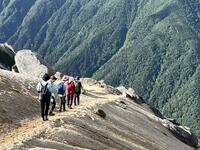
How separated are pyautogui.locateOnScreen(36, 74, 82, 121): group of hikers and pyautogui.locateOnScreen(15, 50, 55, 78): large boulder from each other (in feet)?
92.4

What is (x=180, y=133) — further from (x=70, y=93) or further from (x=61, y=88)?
(x=61, y=88)

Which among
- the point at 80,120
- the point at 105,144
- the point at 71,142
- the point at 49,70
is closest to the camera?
the point at 71,142

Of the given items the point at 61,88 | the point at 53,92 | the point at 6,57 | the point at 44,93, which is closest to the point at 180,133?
the point at 61,88

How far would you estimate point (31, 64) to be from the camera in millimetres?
89312

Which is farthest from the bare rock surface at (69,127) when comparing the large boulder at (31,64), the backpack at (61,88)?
the large boulder at (31,64)

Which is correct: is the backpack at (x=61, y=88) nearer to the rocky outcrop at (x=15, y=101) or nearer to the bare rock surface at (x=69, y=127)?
the bare rock surface at (x=69, y=127)

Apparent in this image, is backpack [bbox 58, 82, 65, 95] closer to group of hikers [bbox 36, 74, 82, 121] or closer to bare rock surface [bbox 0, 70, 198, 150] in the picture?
group of hikers [bbox 36, 74, 82, 121]

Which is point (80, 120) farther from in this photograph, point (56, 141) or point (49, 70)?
point (49, 70)

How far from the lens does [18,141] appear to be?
3119cm

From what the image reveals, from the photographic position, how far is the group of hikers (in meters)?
38.6

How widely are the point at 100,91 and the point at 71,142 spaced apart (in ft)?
150

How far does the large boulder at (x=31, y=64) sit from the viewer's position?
85562 mm

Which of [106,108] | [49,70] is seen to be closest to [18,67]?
[49,70]

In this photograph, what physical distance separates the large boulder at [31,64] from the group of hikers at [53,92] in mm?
28170
